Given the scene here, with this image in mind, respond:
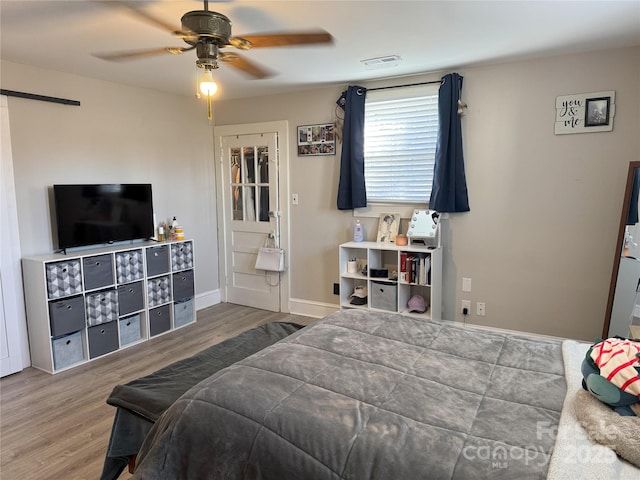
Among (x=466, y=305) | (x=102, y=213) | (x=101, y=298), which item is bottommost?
(x=466, y=305)

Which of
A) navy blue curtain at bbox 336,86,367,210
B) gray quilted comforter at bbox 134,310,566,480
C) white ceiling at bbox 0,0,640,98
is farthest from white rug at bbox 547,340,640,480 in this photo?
navy blue curtain at bbox 336,86,367,210

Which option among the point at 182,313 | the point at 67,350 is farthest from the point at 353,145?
the point at 67,350

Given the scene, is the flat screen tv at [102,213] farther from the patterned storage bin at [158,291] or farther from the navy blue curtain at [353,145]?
the navy blue curtain at [353,145]

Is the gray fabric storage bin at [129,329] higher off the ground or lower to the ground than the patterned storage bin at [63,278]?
lower

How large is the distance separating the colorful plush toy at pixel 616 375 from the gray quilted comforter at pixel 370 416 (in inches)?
5.4

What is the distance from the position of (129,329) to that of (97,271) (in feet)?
2.17

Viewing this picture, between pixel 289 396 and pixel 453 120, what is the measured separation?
2851 millimetres

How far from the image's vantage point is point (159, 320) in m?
4.08

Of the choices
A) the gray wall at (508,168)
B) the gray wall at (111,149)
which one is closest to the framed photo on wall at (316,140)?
the gray wall at (508,168)

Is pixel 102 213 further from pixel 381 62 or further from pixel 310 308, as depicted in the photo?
pixel 381 62

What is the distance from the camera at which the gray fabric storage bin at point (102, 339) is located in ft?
11.5

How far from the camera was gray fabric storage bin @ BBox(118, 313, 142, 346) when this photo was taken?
378 cm

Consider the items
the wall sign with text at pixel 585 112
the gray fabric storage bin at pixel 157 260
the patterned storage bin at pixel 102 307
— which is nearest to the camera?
the wall sign with text at pixel 585 112

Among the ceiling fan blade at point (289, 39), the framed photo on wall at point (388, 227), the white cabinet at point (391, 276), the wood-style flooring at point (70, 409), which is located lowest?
the wood-style flooring at point (70, 409)
